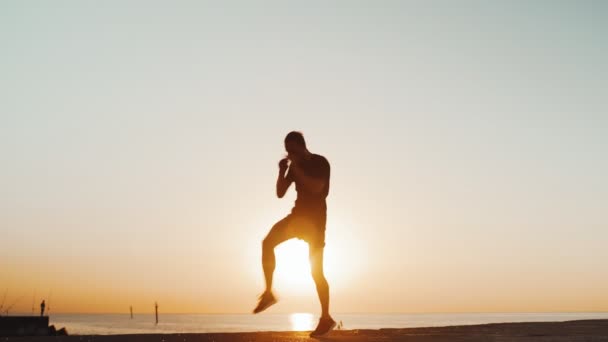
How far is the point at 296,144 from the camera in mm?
6641

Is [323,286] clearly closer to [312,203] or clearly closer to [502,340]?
[312,203]

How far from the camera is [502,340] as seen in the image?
6.21m

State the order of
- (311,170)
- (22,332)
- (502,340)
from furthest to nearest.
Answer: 1. (22,332)
2. (311,170)
3. (502,340)

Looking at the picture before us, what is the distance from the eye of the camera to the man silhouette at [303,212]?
6.64 m

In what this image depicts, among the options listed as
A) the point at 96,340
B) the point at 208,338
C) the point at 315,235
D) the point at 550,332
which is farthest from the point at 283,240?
the point at 550,332

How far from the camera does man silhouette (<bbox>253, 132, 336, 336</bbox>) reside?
21.8ft

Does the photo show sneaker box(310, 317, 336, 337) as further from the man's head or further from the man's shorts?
the man's head

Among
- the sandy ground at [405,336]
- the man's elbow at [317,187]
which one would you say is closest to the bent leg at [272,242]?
the man's elbow at [317,187]

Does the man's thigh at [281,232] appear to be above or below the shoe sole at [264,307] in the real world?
above

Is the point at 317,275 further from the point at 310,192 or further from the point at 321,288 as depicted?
the point at 310,192

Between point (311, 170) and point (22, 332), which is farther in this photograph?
point (22, 332)

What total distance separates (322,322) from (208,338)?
118cm

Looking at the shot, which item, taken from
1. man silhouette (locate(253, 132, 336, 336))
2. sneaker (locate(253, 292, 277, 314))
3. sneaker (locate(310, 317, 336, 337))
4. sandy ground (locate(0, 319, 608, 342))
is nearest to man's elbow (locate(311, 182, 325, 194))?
man silhouette (locate(253, 132, 336, 336))

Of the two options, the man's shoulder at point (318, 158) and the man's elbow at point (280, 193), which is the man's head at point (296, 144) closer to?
the man's shoulder at point (318, 158)
